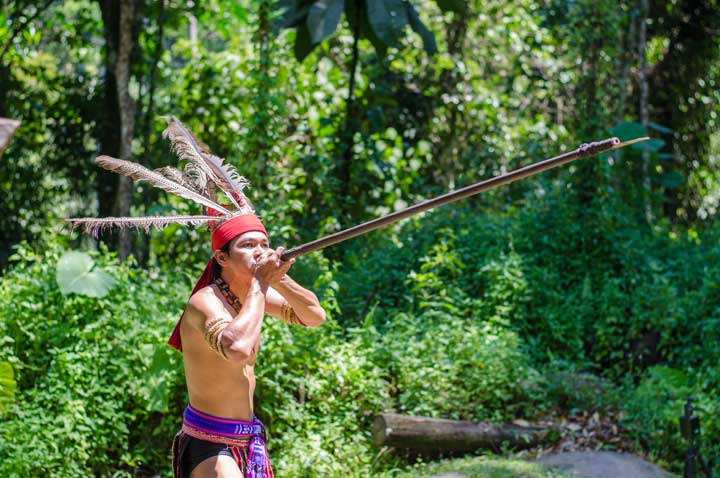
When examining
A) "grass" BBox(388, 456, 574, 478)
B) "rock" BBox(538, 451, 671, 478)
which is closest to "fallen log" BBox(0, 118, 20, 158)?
"grass" BBox(388, 456, 574, 478)

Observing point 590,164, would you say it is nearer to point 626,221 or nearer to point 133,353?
point 626,221

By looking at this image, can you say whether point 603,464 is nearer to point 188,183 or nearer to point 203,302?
point 203,302

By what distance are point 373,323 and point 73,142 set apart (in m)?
3.87

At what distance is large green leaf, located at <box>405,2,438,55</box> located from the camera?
7938 mm

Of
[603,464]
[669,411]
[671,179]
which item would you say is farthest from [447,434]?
[671,179]

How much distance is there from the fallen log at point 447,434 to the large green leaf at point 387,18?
11.5 feet

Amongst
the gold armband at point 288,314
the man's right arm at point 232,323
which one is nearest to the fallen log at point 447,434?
the gold armband at point 288,314

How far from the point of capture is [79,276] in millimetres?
5762

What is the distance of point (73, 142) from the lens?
8719 mm

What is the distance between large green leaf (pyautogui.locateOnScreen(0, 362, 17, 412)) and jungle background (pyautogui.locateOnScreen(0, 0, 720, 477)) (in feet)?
0.05

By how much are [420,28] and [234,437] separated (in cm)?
548

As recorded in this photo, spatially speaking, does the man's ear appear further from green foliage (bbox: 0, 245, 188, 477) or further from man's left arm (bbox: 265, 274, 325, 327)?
green foliage (bbox: 0, 245, 188, 477)

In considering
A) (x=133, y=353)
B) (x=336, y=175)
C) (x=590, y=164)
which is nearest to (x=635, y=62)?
(x=590, y=164)

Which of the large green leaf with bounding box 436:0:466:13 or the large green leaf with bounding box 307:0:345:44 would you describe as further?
the large green leaf with bounding box 436:0:466:13
